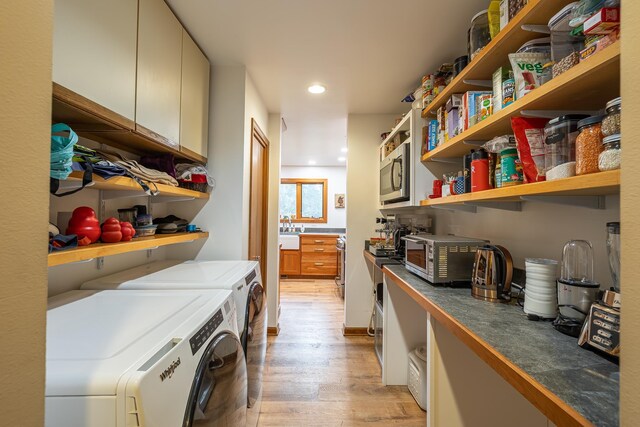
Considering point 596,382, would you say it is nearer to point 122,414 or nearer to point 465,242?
point 465,242

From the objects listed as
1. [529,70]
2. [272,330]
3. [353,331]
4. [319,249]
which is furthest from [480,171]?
[319,249]

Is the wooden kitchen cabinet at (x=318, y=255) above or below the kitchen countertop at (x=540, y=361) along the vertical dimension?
below

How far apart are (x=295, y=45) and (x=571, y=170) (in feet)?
5.24

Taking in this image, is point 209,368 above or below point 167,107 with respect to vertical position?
below

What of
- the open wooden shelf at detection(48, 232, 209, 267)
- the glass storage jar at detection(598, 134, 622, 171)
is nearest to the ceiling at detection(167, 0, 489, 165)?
the glass storage jar at detection(598, 134, 622, 171)

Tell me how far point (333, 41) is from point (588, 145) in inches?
56.8

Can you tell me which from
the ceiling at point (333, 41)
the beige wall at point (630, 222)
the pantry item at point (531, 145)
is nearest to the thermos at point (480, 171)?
the pantry item at point (531, 145)

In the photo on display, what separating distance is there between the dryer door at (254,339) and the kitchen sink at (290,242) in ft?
12.7

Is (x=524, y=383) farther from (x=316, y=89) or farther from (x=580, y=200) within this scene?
(x=316, y=89)

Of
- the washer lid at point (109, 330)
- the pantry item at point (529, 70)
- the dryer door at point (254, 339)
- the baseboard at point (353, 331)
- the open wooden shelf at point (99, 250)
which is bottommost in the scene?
the baseboard at point (353, 331)

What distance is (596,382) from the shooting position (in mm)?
660

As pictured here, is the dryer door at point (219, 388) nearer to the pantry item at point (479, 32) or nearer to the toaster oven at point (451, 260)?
the toaster oven at point (451, 260)

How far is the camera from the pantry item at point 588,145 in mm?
744

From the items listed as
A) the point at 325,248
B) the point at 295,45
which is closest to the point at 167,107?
the point at 295,45
